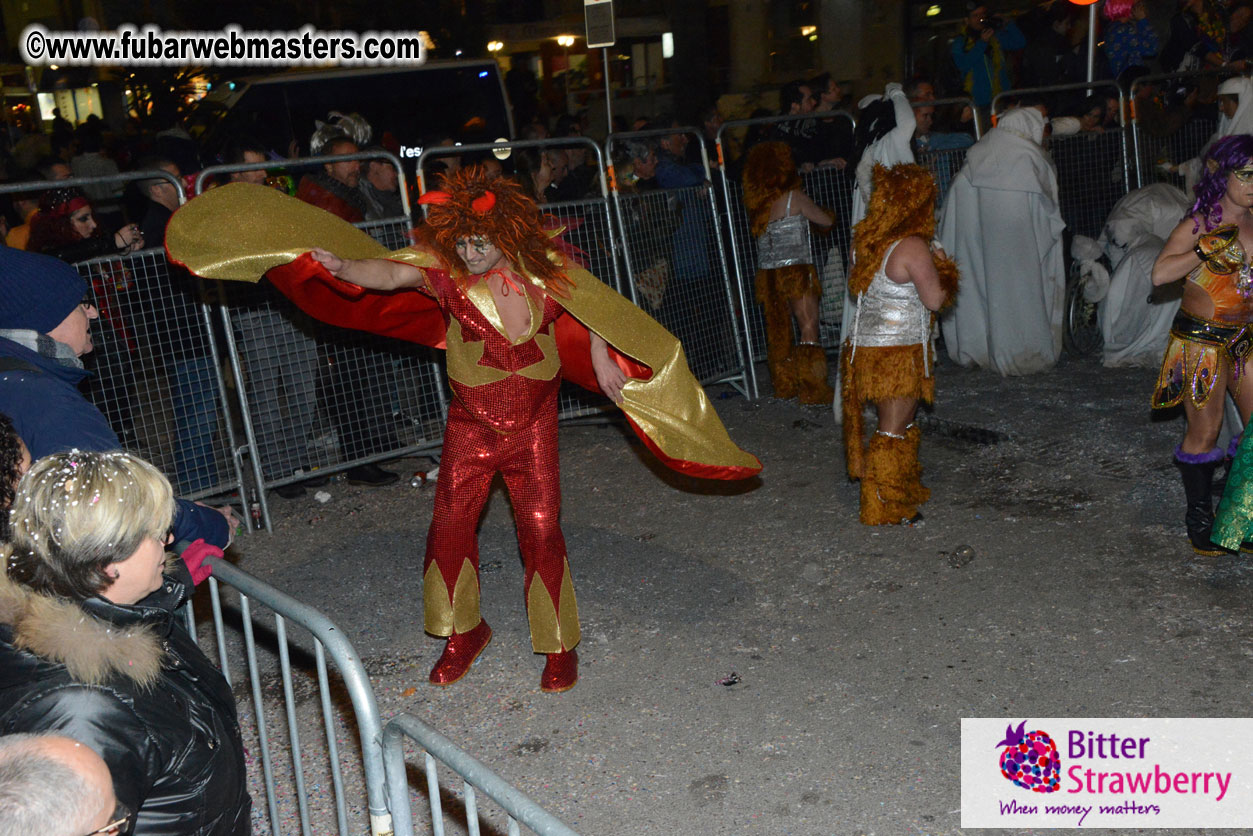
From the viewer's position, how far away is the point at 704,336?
8.30 m

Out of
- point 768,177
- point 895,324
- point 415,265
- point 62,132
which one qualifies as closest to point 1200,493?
point 895,324

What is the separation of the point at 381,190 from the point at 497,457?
11.8 feet

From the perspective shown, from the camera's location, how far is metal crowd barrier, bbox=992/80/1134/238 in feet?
30.9

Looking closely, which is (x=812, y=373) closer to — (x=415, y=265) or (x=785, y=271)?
(x=785, y=271)

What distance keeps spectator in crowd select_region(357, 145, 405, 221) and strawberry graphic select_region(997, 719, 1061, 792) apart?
16.1 feet

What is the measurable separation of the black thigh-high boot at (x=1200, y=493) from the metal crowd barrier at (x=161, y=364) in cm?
513

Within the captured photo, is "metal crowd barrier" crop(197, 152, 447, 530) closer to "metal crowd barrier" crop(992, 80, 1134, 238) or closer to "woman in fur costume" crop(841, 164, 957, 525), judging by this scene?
"woman in fur costume" crop(841, 164, 957, 525)

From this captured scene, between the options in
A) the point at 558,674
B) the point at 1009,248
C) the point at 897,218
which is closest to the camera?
the point at 558,674

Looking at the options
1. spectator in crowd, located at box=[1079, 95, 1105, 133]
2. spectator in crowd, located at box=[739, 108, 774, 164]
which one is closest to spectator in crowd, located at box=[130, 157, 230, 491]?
spectator in crowd, located at box=[739, 108, 774, 164]

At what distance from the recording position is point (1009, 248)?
8359mm

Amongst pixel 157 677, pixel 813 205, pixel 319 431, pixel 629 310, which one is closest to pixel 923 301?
pixel 629 310

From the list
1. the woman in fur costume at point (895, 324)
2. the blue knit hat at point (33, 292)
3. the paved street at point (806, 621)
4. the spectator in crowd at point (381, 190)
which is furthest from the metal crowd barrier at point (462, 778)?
the spectator in crowd at point (381, 190)

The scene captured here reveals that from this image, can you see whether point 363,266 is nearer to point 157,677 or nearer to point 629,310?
point 629,310

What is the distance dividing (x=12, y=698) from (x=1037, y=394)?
7.45 metres
